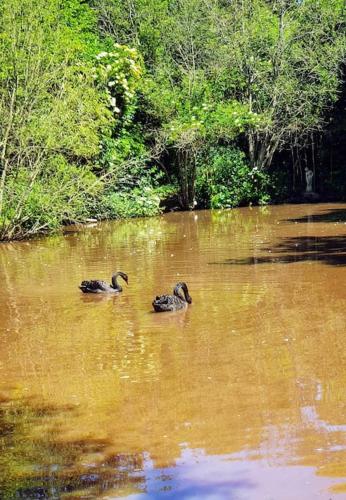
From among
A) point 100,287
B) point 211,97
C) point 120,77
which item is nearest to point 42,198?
point 120,77

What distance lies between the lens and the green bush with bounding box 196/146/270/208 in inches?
1161

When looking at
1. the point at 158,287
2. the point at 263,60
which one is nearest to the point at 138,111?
the point at 263,60

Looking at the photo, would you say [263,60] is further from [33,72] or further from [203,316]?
[203,316]

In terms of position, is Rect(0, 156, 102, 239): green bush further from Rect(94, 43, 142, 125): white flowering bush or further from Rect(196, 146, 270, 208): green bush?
Rect(196, 146, 270, 208): green bush

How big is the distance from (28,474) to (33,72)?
56.1ft

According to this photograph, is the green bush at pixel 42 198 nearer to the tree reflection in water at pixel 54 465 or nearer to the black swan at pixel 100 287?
the black swan at pixel 100 287

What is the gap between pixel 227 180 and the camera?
97.7ft

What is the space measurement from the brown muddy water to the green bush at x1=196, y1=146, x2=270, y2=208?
14.4 metres

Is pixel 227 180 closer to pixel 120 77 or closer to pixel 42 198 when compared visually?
pixel 120 77

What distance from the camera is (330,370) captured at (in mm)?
7516

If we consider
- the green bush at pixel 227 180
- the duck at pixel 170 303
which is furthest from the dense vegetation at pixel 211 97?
the duck at pixel 170 303

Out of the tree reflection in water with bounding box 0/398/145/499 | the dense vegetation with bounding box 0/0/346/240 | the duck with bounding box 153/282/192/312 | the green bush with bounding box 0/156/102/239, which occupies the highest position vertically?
the dense vegetation with bounding box 0/0/346/240

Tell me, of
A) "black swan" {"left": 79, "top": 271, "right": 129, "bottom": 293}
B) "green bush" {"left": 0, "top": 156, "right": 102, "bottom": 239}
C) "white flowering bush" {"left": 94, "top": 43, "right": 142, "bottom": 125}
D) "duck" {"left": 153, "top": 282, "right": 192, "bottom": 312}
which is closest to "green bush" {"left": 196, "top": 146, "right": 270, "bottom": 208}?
"white flowering bush" {"left": 94, "top": 43, "right": 142, "bottom": 125}

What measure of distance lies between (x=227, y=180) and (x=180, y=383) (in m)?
22.8
